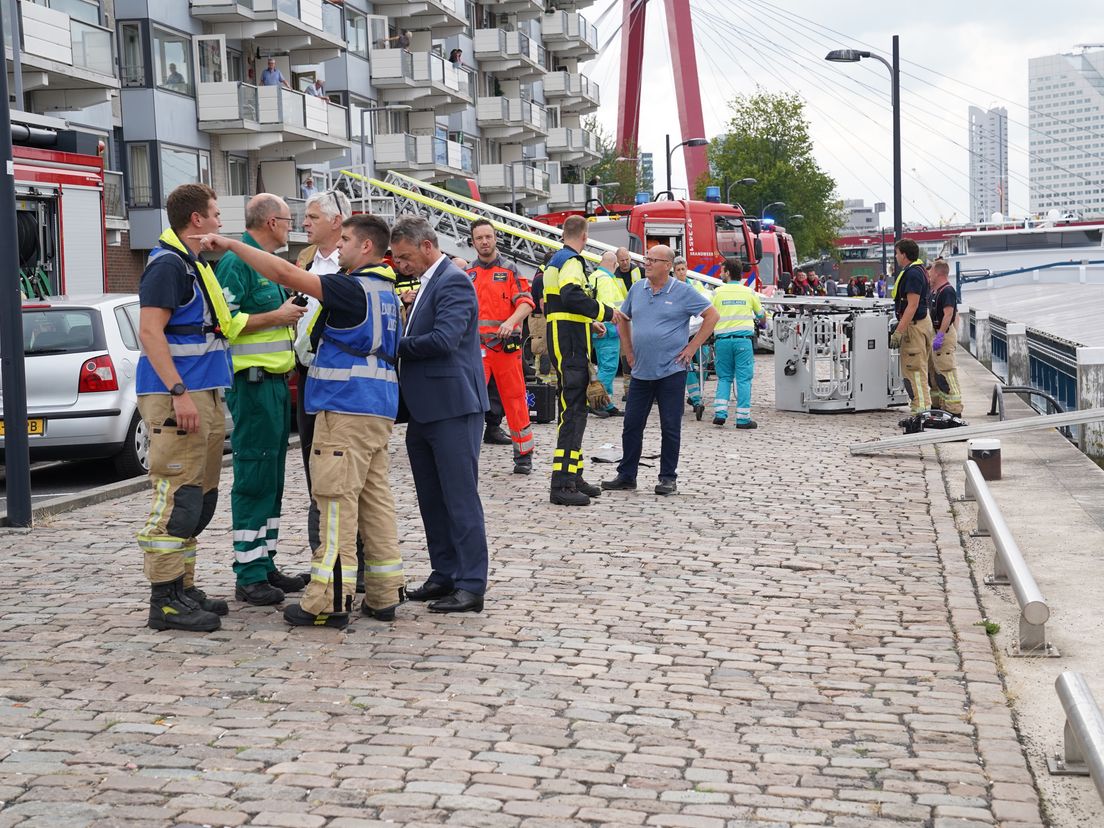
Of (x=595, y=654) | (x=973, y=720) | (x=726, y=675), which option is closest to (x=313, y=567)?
(x=595, y=654)

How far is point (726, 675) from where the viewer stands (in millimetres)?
5914

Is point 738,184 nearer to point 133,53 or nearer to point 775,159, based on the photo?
point 775,159

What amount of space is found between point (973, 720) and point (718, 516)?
4.76 meters

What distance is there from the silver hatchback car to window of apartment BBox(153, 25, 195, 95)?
2631 centimetres

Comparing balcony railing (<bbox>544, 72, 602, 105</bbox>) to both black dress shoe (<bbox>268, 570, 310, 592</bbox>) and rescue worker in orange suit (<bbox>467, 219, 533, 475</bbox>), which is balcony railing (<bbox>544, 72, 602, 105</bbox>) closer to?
rescue worker in orange suit (<bbox>467, 219, 533, 475</bbox>)

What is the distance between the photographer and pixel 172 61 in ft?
124

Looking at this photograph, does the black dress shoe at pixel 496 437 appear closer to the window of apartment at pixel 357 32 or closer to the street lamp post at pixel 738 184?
the window of apartment at pixel 357 32

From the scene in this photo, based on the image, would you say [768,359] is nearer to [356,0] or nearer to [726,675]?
[726,675]

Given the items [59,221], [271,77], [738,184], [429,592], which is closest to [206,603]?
[429,592]

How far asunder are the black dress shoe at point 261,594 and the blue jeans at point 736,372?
9475mm

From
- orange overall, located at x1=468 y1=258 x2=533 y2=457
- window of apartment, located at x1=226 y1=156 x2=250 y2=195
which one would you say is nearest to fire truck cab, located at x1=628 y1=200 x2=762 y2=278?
orange overall, located at x1=468 y1=258 x2=533 y2=457

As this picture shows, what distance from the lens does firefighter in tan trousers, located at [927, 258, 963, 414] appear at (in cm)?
1544

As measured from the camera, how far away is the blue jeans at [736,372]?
52.7 feet

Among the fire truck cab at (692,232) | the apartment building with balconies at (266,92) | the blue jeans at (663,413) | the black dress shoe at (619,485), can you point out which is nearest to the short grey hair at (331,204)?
the blue jeans at (663,413)
